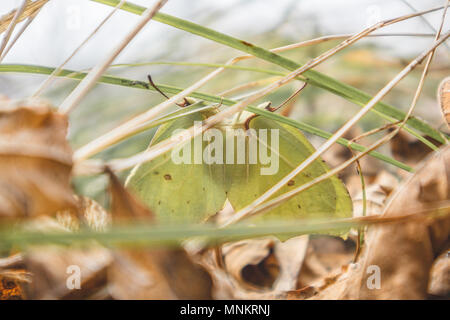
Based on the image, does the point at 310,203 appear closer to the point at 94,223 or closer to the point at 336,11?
the point at 94,223

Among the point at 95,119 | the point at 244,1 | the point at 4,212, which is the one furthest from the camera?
the point at 244,1

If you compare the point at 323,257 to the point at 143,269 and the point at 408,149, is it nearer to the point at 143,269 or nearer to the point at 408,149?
the point at 408,149

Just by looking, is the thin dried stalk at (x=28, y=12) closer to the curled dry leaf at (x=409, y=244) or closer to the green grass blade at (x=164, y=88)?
the green grass blade at (x=164, y=88)

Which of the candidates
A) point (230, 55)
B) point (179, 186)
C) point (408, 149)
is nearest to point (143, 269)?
point (179, 186)

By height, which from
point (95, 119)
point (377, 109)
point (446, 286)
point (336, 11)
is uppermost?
point (336, 11)

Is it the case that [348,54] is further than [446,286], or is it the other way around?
[348,54]

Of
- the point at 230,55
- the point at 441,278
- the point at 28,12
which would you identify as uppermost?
the point at 230,55

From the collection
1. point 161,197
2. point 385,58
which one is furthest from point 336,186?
point 385,58
